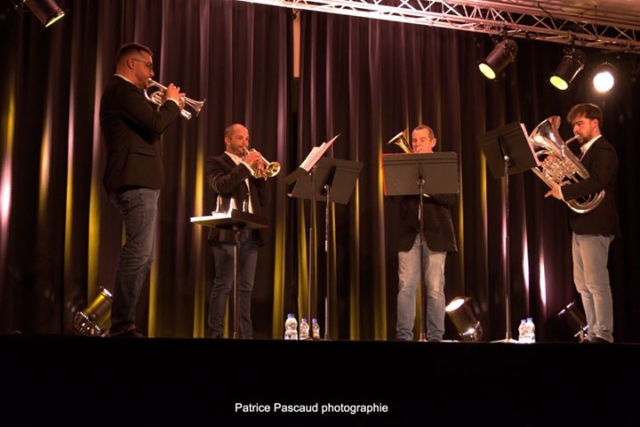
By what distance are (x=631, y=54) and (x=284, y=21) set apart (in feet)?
13.8

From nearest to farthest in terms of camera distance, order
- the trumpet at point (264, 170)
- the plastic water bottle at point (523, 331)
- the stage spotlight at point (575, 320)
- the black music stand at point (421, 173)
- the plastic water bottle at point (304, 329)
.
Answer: the black music stand at point (421, 173)
the trumpet at point (264, 170)
the plastic water bottle at point (304, 329)
the plastic water bottle at point (523, 331)
the stage spotlight at point (575, 320)

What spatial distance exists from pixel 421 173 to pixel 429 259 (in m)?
1.02

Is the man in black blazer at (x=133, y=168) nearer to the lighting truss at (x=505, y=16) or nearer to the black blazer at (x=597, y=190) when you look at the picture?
the lighting truss at (x=505, y=16)

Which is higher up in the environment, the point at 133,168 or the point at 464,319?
the point at 133,168

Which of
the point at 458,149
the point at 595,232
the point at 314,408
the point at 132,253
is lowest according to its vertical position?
the point at 314,408

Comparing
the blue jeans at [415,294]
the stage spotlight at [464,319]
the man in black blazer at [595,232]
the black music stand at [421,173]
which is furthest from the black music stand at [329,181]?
the stage spotlight at [464,319]

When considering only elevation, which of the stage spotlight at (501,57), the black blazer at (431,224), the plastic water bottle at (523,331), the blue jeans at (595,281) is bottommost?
the plastic water bottle at (523,331)

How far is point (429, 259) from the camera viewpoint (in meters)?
6.62

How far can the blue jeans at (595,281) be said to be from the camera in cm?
596

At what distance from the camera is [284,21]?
804 centimetres

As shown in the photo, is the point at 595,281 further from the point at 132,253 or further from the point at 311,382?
the point at 132,253

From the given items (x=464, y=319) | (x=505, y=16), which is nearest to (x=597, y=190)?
(x=464, y=319)

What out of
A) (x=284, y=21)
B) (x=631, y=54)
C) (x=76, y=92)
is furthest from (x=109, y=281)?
(x=631, y=54)

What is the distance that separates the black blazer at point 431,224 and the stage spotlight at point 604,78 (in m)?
2.75
